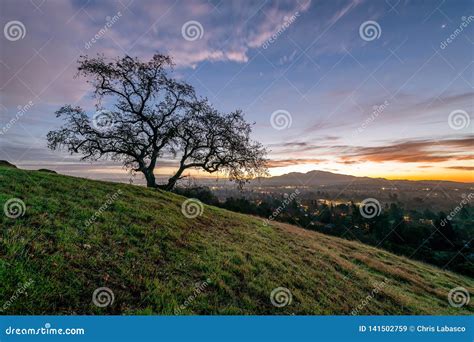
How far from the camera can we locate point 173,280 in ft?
21.4

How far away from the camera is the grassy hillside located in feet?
17.5

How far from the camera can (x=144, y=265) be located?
267 inches

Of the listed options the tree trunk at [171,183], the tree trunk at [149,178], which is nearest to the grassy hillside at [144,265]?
the tree trunk at [149,178]

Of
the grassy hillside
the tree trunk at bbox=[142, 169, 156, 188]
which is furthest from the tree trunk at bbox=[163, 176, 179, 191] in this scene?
the grassy hillside

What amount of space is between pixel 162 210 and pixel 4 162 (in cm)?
1648

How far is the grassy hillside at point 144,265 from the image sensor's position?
5340 mm
